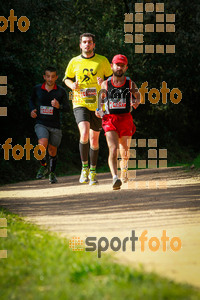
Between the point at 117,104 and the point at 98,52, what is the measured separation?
51.2 ft

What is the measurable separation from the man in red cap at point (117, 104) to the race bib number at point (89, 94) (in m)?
1.03

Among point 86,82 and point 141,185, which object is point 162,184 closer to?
point 141,185

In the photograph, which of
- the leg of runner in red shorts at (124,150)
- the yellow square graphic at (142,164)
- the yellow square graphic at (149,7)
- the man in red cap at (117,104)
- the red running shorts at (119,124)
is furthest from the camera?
the yellow square graphic at (149,7)

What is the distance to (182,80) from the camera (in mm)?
28094

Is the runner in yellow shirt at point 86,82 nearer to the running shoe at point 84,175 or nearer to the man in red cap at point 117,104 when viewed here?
the running shoe at point 84,175

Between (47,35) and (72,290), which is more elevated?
(47,35)

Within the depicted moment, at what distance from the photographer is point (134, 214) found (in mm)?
7305

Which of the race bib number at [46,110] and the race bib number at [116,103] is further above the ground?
the race bib number at [46,110]

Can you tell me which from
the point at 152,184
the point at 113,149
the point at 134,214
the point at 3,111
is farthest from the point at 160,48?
the point at 134,214

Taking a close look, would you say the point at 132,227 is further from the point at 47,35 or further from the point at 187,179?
the point at 47,35

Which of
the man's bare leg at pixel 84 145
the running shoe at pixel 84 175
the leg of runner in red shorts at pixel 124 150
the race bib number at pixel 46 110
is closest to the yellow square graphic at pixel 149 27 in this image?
the race bib number at pixel 46 110

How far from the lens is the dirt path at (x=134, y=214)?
484 cm

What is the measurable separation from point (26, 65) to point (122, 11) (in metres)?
9.66

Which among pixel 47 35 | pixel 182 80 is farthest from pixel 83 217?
pixel 182 80
